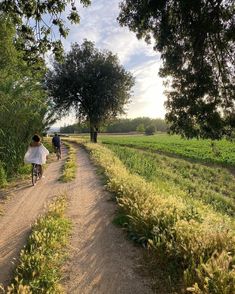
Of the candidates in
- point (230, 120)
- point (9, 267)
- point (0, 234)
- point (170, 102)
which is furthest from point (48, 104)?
point (9, 267)

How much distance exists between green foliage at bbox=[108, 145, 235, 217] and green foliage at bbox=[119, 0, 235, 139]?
3701 millimetres

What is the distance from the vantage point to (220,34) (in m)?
12.0

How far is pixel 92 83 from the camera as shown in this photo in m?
49.0

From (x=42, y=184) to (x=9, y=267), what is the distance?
9168mm

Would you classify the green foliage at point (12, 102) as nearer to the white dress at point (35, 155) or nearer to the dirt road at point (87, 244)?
the white dress at point (35, 155)

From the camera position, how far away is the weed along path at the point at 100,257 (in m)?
6.03

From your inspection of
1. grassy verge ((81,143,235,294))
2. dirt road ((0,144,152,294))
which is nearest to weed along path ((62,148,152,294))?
dirt road ((0,144,152,294))

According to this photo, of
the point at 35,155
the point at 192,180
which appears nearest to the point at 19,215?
the point at 35,155

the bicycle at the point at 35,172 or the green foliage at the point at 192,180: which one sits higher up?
the bicycle at the point at 35,172

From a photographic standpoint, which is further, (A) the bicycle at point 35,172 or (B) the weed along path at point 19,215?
(A) the bicycle at point 35,172

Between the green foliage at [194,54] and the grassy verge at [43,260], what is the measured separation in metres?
6.96

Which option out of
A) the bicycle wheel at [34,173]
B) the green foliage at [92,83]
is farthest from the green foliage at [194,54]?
the green foliage at [92,83]

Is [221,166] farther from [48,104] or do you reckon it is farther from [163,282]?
[163,282]

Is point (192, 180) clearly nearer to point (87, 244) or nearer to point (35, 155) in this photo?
point (35, 155)
